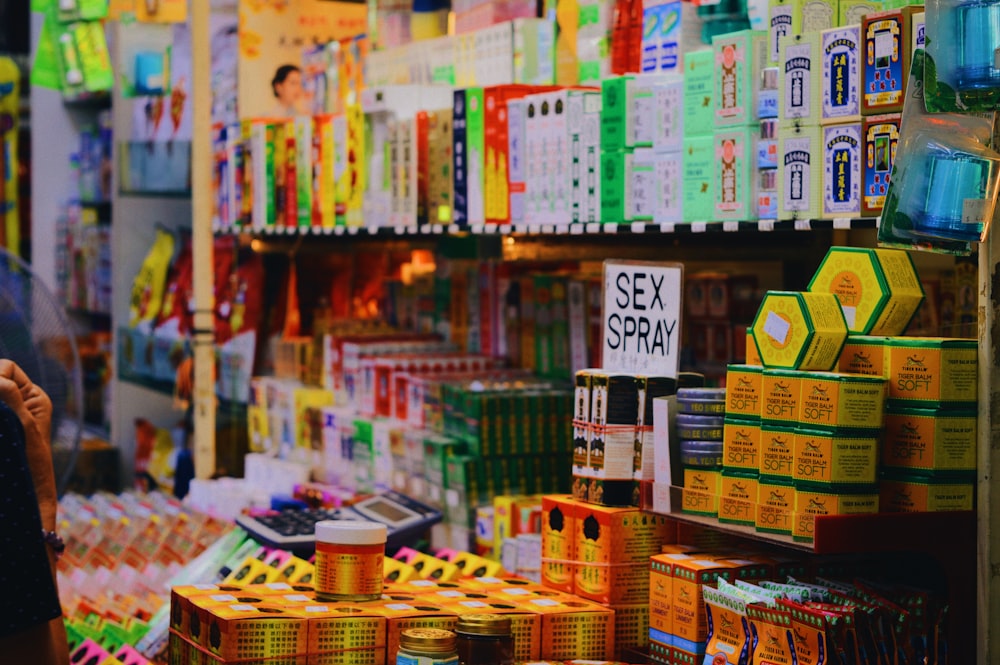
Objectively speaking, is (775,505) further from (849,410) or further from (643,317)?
(643,317)

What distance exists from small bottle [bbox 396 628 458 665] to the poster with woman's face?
4.31 m

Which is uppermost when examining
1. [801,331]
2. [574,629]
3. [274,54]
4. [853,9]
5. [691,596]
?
[274,54]

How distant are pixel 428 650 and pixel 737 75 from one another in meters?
1.67

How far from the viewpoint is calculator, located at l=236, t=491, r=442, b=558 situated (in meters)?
4.46

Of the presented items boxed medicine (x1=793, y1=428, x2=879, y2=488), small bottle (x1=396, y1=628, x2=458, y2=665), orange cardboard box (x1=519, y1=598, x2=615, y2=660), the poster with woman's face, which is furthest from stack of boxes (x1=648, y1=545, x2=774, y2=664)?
the poster with woman's face

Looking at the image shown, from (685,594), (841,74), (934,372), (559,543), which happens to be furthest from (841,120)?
(559,543)

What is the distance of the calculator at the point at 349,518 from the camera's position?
4457mm

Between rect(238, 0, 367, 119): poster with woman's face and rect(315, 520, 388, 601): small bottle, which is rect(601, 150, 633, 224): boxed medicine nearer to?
rect(315, 520, 388, 601): small bottle

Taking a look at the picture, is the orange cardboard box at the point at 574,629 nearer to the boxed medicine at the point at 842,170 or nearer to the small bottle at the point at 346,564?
the small bottle at the point at 346,564

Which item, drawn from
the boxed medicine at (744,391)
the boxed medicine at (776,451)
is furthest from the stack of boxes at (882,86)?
the boxed medicine at (776,451)

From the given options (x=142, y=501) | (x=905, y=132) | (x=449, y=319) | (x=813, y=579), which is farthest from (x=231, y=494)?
(x=905, y=132)

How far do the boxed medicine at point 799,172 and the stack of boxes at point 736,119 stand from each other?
13cm

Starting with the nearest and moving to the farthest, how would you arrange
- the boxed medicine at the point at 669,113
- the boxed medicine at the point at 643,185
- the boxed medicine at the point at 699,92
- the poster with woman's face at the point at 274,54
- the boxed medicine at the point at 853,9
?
the boxed medicine at the point at 853,9, the boxed medicine at the point at 699,92, the boxed medicine at the point at 669,113, the boxed medicine at the point at 643,185, the poster with woman's face at the point at 274,54

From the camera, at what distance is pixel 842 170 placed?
351 centimetres
